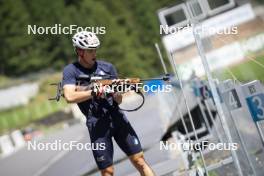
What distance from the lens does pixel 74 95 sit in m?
7.43

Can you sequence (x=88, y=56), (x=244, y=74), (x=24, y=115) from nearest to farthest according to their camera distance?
(x=88, y=56)
(x=244, y=74)
(x=24, y=115)

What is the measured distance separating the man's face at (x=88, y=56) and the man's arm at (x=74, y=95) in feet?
1.12

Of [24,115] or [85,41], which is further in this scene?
[24,115]

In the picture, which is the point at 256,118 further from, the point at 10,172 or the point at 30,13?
the point at 30,13

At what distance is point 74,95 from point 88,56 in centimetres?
49

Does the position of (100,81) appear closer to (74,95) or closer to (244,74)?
(74,95)

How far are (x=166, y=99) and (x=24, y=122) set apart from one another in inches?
1513

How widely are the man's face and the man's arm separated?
0.34 meters

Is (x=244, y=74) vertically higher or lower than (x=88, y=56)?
higher

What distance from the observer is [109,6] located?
4744 inches

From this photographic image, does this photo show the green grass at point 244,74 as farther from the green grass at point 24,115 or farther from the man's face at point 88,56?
the green grass at point 24,115

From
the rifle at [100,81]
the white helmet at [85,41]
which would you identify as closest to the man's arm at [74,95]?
the rifle at [100,81]

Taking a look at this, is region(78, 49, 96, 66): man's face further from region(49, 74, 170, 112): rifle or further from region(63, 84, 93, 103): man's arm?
region(63, 84, 93, 103): man's arm

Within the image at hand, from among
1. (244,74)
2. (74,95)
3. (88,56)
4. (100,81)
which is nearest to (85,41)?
(88,56)
